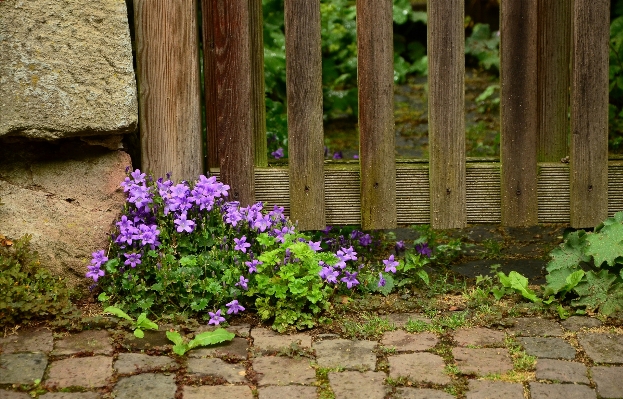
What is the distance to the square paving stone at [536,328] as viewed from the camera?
137 inches

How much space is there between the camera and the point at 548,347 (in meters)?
3.35

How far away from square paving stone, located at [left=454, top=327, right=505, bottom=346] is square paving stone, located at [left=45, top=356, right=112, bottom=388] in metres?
1.28

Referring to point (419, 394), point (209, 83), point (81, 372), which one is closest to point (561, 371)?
point (419, 394)

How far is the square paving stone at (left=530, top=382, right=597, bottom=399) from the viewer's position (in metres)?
2.98

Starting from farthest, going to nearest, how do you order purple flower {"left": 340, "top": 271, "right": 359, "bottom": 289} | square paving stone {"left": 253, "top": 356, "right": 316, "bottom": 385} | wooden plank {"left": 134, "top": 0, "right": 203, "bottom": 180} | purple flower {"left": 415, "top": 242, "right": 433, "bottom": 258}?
purple flower {"left": 415, "top": 242, "right": 433, "bottom": 258} → wooden plank {"left": 134, "top": 0, "right": 203, "bottom": 180} → purple flower {"left": 340, "top": 271, "right": 359, "bottom": 289} → square paving stone {"left": 253, "top": 356, "right": 316, "bottom": 385}

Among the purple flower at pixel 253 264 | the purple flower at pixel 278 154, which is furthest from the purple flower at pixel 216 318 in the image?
the purple flower at pixel 278 154

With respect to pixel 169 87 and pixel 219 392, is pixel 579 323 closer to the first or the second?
pixel 219 392

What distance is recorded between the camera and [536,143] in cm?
397

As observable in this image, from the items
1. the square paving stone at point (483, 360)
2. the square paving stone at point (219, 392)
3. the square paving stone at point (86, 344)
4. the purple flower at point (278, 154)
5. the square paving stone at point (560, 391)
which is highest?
the purple flower at point (278, 154)

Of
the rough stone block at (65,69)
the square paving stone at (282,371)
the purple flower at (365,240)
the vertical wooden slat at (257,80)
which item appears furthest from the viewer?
the purple flower at (365,240)

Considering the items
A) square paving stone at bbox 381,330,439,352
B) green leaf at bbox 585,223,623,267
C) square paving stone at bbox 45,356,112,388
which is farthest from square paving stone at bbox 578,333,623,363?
square paving stone at bbox 45,356,112,388

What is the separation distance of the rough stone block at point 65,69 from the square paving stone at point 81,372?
3.20 feet

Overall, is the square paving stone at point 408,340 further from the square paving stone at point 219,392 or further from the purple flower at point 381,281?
the square paving stone at point 219,392

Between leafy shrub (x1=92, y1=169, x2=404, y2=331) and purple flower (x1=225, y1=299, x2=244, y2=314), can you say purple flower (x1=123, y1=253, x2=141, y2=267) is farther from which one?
purple flower (x1=225, y1=299, x2=244, y2=314)
